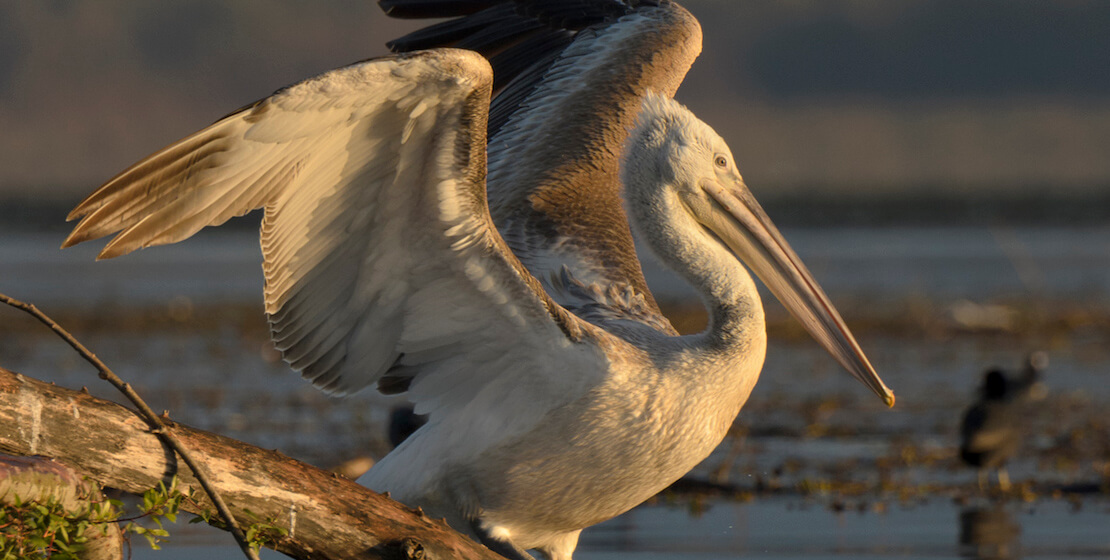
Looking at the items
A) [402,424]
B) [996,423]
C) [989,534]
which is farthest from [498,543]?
[996,423]

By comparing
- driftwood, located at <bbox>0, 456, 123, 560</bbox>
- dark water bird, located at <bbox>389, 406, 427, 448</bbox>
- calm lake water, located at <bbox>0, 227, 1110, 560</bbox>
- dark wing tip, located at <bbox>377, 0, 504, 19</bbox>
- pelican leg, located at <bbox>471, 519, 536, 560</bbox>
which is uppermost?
driftwood, located at <bbox>0, 456, 123, 560</bbox>

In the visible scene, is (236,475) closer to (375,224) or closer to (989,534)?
(375,224)

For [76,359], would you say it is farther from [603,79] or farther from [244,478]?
[244,478]

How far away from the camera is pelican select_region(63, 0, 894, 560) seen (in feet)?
11.1

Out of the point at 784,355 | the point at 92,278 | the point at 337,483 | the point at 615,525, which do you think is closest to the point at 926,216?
the point at 92,278

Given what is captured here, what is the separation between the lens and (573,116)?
526 centimetres

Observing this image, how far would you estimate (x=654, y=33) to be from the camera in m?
5.58

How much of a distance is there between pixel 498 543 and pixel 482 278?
85 centimetres

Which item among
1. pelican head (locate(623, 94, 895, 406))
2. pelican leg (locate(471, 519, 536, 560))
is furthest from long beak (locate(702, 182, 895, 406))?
pelican leg (locate(471, 519, 536, 560))

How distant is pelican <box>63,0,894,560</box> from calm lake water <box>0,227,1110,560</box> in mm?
1373

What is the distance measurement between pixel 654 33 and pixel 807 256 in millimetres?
20307

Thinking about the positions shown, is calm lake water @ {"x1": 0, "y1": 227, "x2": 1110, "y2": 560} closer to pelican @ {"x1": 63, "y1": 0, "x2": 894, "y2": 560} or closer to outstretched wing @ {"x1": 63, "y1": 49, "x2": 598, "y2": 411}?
pelican @ {"x1": 63, "y1": 0, "x2": 894, "y2": 560}

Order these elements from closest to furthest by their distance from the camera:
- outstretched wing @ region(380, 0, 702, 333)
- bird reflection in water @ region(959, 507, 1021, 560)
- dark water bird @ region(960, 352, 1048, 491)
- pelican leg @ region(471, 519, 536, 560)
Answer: pelican leg @ region(471, 519, 536, 560) → outstretched wing @ region(380, 0, 702, 333) → bird reflection in water @ region(959, 507, 1021, 560) → dark water bird @ region(960, 352, 1048, 491)

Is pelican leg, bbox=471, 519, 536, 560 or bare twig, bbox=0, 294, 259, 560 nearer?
bare twig, bbox=0, 294, 259, 560
